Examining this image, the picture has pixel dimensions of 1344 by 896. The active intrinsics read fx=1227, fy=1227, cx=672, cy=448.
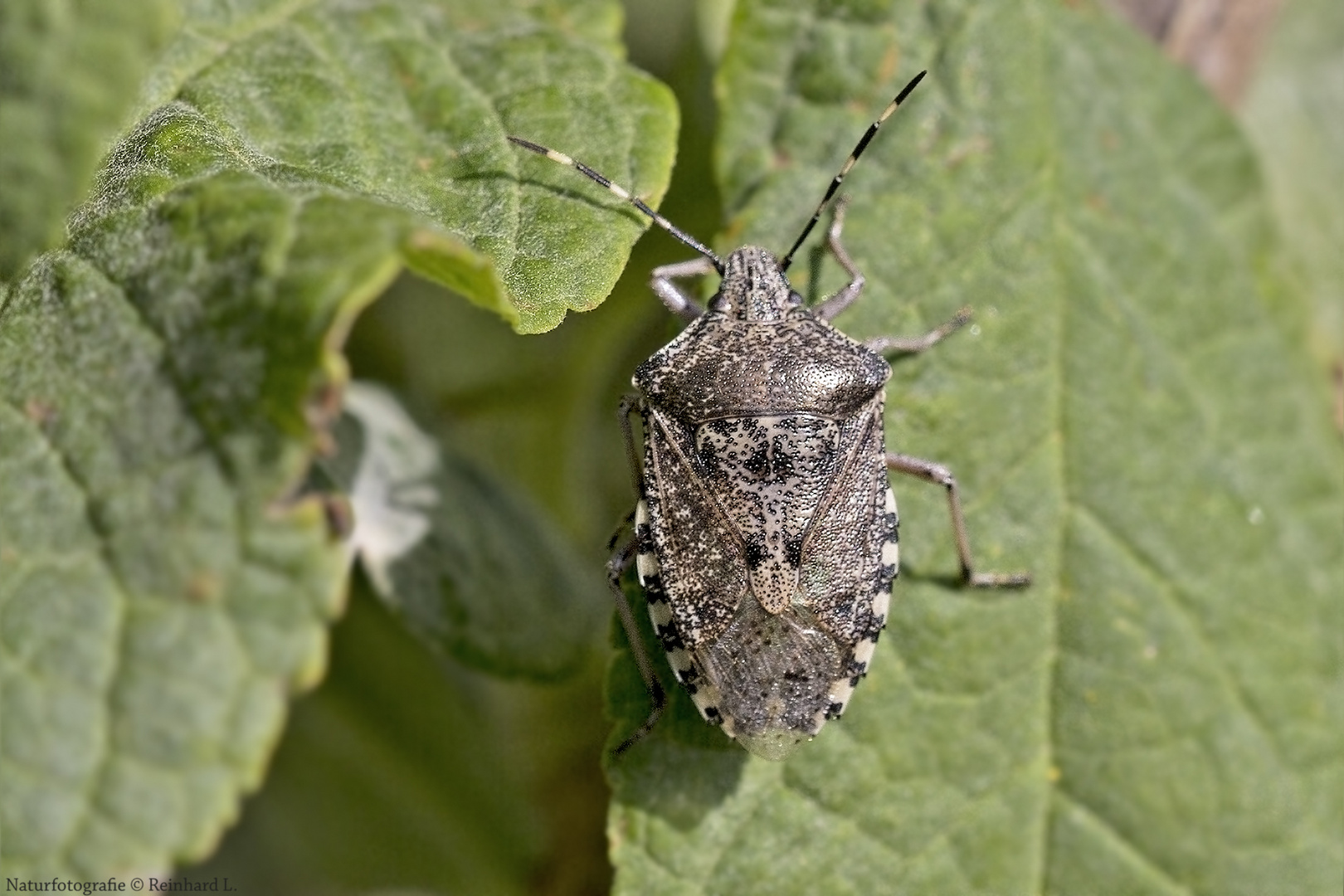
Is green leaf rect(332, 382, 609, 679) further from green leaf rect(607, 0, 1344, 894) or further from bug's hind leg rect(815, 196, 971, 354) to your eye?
bug's hind leg rect(815, 196, 971, 354)

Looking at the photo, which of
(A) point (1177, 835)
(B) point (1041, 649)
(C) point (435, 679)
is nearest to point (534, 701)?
(C) point (435, 679)

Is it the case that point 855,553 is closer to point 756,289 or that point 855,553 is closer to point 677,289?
point 756,289

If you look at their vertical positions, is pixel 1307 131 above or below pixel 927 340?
above

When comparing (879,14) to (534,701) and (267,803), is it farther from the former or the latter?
(267,803)

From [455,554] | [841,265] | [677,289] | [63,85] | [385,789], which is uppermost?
[63,85]

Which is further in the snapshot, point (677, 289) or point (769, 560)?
point (677, 289)

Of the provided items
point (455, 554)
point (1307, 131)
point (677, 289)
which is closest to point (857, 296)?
point (677, 289)
